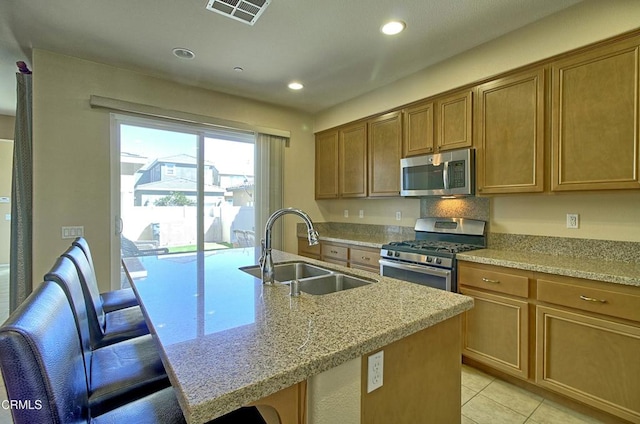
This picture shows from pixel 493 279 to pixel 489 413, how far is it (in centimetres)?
86

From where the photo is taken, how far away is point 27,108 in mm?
2838

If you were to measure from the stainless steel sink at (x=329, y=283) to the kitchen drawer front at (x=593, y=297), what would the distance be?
1.26m

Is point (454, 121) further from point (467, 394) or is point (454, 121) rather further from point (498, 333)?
point (467, 394)

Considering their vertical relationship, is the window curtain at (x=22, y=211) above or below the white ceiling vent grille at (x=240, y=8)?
below

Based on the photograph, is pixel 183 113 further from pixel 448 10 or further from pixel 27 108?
pixel 448 10

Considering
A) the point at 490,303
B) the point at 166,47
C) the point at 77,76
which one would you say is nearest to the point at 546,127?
the point at 490,303

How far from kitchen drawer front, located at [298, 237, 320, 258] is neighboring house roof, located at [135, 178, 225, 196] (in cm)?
131

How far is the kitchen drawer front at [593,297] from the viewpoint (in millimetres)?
1682

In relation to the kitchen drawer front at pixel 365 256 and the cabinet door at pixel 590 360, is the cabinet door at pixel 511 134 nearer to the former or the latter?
the cabinet door at pixel 590 360

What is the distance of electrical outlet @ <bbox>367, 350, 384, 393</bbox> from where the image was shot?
92cm

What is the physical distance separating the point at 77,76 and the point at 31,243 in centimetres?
157

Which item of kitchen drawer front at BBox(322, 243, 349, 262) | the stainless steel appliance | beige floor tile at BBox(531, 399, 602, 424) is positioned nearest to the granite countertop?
the stainless steel appliance

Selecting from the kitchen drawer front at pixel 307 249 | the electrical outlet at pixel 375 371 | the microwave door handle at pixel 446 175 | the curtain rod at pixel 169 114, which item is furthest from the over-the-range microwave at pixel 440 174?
the electrical outlet at pixel 375 371

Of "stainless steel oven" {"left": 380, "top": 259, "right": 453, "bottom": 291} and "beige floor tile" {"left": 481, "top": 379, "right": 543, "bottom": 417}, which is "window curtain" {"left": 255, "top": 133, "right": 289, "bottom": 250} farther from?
"beige floor tile" {"left": 481, "top": 379, "right": 543, "bottom": 417}
